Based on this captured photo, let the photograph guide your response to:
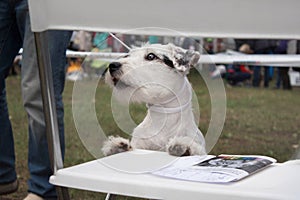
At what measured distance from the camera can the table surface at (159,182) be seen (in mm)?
1341

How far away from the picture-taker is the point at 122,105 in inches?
63.9

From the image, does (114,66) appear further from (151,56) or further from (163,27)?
(163,27)

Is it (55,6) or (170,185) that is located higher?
(55,6)

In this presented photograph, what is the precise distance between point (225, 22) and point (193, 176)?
15.6 inches

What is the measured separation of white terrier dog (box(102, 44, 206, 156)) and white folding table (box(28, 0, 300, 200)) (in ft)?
0.59

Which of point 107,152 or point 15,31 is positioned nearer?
point 107,152

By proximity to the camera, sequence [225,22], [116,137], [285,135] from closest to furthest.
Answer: [225,22]
[116,137]
[285,135]

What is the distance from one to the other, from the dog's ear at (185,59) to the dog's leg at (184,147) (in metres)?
0.24

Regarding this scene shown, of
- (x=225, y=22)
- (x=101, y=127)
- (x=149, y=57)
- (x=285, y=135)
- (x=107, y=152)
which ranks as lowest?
(x=285, y=135)

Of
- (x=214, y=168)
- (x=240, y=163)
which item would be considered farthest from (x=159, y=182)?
(x=240, y=163)

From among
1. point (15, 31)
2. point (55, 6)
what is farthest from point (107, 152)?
point (15, 31)

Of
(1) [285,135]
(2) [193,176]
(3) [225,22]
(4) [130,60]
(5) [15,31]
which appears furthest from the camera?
(1) [285,135]

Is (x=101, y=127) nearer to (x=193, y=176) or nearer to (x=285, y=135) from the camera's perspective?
(x=193, y=176)

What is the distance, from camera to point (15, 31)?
272cm
